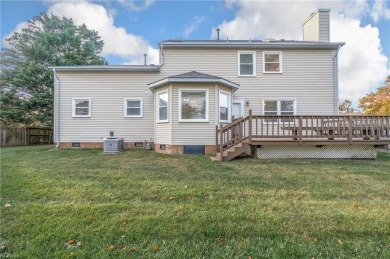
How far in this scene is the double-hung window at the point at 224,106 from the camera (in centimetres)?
941

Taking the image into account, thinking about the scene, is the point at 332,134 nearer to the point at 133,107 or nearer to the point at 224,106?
the point at 224,106

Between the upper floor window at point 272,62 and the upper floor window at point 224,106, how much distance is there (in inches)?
127

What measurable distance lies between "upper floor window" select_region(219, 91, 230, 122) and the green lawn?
4590mm

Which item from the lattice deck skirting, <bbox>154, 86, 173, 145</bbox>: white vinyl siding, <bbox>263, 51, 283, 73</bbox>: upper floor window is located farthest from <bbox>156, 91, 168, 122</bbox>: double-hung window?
<bbox>263, 51, 283, 73</bbox>: upper floor window

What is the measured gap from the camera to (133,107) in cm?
1141

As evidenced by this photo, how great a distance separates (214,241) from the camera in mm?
2500

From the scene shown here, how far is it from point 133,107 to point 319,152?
8.99m

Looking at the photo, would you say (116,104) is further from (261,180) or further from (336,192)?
(336,192)

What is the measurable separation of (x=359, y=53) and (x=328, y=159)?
15267mm

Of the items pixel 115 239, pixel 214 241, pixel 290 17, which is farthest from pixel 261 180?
pixel 290 17

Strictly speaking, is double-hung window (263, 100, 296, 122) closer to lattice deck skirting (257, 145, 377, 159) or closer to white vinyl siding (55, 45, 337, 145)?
white vinyl siding (55, 45, 337, 145)

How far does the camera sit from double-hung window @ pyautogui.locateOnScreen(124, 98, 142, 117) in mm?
11370

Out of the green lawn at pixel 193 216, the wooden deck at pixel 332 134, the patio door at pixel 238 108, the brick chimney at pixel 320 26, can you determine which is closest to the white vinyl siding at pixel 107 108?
the patio door at pixel 238 108

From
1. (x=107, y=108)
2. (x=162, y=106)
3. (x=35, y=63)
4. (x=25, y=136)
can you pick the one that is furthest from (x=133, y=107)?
(x=35, y=63)
